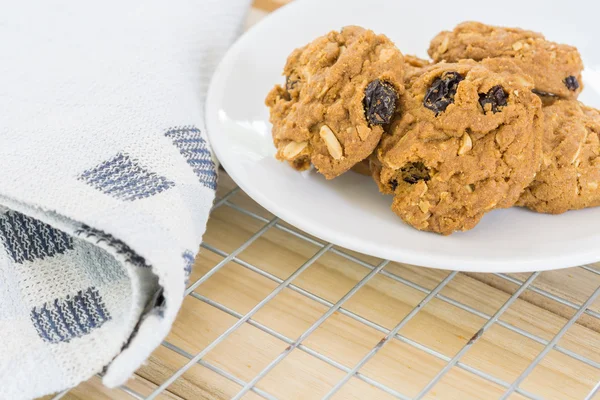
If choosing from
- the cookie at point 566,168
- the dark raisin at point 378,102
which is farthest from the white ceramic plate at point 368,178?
the dark raisin at point 378,102

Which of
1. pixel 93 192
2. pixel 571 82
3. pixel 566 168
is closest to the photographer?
pixel 93 192

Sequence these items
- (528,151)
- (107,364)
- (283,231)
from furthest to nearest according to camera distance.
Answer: (283,231) → (528,151) → (107,364)

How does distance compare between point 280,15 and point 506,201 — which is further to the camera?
point 280,15

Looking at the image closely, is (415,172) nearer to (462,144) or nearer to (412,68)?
(462,144)

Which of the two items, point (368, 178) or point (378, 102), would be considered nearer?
point (378, 102)

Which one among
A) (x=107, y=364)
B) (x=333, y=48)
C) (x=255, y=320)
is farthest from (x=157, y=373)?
(x=333, y=48)

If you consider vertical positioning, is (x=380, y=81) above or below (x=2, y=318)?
above

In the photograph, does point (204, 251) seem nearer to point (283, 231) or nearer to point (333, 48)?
point (283, 231)

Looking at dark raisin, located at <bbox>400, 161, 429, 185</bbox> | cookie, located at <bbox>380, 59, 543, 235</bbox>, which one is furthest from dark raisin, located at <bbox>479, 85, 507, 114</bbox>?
dark raisin, located at <bbox>400, 161, 429, 185</bbox>

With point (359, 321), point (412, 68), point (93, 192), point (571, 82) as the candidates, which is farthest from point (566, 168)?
point (93, 192)
